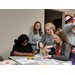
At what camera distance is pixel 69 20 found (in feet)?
5.40

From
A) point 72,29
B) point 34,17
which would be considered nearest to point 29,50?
point 72,29

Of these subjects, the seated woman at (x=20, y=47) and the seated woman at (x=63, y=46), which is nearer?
the seated woman at (x=63, y=46)

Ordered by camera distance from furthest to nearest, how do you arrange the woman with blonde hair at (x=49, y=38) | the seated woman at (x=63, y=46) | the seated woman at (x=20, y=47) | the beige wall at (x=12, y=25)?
the beige wall at (x=12, y=25) → the woman with blonde hair at (x=49, y=38) → the seated woman at (x=20, y=47) → the seated woman at (x=63, y=46)

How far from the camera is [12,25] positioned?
269cm

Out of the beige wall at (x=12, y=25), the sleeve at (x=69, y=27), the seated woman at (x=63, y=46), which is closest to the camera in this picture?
the seated woman at (x=63, y=46)

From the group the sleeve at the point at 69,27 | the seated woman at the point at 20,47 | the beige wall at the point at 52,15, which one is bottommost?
the seated woman at the point at 20,47

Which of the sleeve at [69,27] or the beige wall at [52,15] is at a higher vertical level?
the beige wall at [52,15]

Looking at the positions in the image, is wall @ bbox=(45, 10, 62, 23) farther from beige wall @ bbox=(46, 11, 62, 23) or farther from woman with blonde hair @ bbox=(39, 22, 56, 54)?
woman with blonde hair @ bbox=(39, 22, 56, 54)

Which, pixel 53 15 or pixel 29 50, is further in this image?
pixel 53 15

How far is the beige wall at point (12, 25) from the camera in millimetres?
2541

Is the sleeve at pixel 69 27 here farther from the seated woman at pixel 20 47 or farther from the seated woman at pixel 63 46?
the seated woman at pixel 20 47

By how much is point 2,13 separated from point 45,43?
5.09ft

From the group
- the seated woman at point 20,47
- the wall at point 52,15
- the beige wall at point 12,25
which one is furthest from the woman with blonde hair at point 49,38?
the wall at point 52,15

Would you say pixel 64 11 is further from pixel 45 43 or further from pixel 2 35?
pixel 2 35
